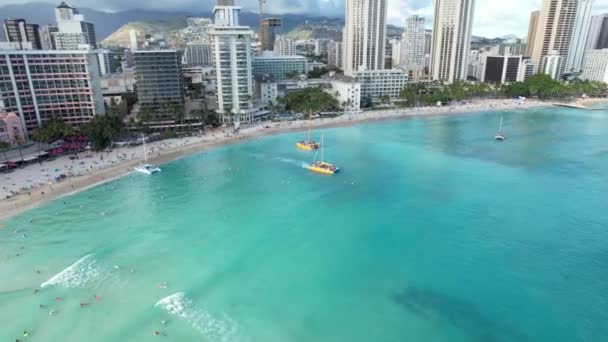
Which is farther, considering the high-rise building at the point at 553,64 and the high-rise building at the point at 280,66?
the high-rise building at the point at 553,64

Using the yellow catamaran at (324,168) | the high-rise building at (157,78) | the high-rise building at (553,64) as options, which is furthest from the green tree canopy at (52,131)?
the high-rise building at (553,64)

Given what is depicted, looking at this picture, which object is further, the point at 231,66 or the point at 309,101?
the point at 309,101

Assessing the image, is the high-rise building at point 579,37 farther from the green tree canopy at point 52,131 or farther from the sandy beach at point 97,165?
the green tree canopy at point 52,131

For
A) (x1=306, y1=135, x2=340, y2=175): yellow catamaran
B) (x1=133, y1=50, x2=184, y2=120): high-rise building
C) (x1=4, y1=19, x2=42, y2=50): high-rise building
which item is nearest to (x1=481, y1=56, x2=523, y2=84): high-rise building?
(x1=306, y1=135, x2=340, y2=175): yellow catamaran

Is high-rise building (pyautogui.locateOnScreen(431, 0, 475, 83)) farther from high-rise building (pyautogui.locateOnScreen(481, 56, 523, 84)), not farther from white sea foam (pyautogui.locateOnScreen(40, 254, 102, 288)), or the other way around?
white sea foam (pyautogui.locateOnScreen(40, 254, 102, 288))

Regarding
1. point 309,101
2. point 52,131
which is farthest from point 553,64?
point 52,131

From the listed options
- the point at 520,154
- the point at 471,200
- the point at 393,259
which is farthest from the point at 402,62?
the point at 393,259

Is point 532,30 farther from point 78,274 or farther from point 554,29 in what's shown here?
point 78,274
